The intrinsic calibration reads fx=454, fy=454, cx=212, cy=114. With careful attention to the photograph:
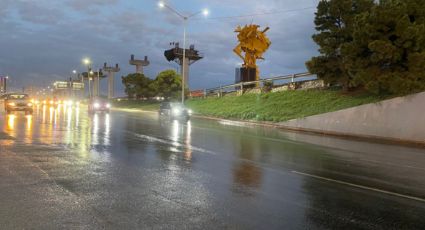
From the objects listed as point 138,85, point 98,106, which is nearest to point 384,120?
point 98,106

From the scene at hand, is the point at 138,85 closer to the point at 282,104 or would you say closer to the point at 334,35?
the point at 282,104

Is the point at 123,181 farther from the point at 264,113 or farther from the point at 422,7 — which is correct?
Result: the point at 264,113

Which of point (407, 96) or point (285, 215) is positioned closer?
point (285, 215)

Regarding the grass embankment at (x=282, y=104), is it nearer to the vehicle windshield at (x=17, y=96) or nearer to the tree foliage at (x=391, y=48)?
the tree foliage at (x=391, y=48)

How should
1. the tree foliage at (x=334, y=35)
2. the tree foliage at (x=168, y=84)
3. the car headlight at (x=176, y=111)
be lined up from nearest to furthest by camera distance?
1. the tree foliage at (x=334, y=35)
2. the car headlight at (x=176, y=111)
3. the tree foliage at (x=168, y=84)

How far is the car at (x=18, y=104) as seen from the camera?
3781cm

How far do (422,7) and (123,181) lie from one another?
23.0 meters

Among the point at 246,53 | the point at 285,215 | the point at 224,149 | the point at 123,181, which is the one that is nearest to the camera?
the point at 285,215

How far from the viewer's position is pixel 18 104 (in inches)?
1491

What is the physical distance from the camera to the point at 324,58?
104ft

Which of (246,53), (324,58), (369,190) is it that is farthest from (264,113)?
(369,190)

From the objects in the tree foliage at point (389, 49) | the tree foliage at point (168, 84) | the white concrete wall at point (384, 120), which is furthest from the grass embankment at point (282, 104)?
the tree foliage at point (168, 84)

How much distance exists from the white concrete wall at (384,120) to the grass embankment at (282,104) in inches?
38.6

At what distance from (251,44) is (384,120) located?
1252 inches
